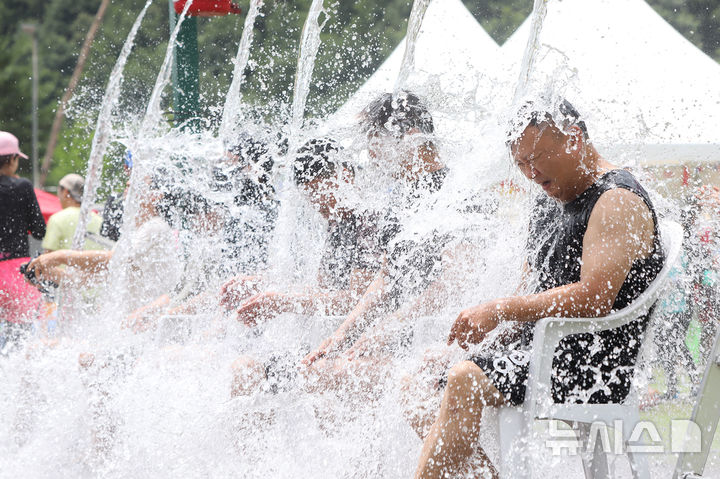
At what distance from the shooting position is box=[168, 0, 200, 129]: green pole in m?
5.95

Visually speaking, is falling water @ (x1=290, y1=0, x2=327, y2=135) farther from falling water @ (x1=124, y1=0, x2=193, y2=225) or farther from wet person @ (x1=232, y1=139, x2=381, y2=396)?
wet person @ (x1=232, y1=139, x2=381, y2=396)

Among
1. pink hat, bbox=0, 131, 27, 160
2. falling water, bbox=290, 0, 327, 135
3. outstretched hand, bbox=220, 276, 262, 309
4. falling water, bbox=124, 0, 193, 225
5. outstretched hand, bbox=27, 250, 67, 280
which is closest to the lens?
outstretched hand, bbox=220, 276, 262, 309

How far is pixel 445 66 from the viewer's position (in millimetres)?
6496

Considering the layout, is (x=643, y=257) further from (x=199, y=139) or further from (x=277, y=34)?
(x=277, y=34)

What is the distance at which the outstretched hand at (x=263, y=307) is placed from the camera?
362 centimetres

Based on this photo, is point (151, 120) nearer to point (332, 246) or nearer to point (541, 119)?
point (332, 246)

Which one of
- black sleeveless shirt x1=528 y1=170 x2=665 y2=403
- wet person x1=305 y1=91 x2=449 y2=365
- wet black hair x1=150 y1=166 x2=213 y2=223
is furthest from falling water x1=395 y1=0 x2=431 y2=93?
black sleeveless shirt x1=528 y1=170 x2=665 y2=403

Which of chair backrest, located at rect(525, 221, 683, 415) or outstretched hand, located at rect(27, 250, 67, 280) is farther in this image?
outstretched hand, located at rect(27, 250, 67, 280)

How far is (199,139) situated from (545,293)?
3.41m

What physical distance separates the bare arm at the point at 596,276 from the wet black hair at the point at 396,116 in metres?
1.28

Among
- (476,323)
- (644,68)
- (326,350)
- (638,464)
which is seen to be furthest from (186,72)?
(638,464)

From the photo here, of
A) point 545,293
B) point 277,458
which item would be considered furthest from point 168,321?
point 545,293

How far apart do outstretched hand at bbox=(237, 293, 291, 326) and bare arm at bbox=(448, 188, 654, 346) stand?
135cm

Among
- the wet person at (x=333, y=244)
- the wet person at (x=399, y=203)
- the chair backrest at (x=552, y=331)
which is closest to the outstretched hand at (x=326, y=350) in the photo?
the wet person at (x=399, y=203)
